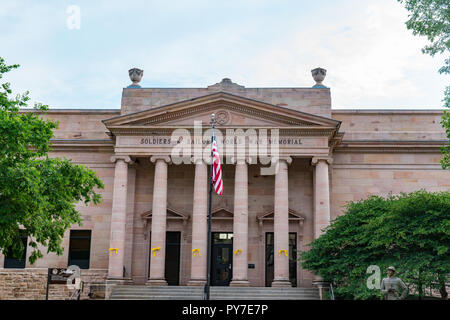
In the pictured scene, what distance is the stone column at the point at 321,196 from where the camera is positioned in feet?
104

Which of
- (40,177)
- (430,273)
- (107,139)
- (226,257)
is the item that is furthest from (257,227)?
(40,177)

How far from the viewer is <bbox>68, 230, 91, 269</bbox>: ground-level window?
114ft

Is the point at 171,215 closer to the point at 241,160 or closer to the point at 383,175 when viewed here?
the point at 241,160

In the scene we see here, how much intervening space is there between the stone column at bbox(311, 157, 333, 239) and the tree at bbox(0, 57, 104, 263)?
14408 millimetres

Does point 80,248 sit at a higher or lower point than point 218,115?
lower

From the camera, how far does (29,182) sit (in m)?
19.2

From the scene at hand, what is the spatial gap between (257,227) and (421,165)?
38.4ft

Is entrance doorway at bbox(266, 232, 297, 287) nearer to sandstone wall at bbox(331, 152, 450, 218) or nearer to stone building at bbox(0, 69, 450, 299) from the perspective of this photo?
stone building at bbox(0, 69, 450, 299)

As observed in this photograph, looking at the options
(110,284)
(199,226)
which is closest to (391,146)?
(199,226)

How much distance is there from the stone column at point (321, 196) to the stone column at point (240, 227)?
430cm

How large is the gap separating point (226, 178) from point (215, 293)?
8840mm

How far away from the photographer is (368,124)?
36.2 metres

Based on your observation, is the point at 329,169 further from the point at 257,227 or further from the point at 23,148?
the point at 23,148
